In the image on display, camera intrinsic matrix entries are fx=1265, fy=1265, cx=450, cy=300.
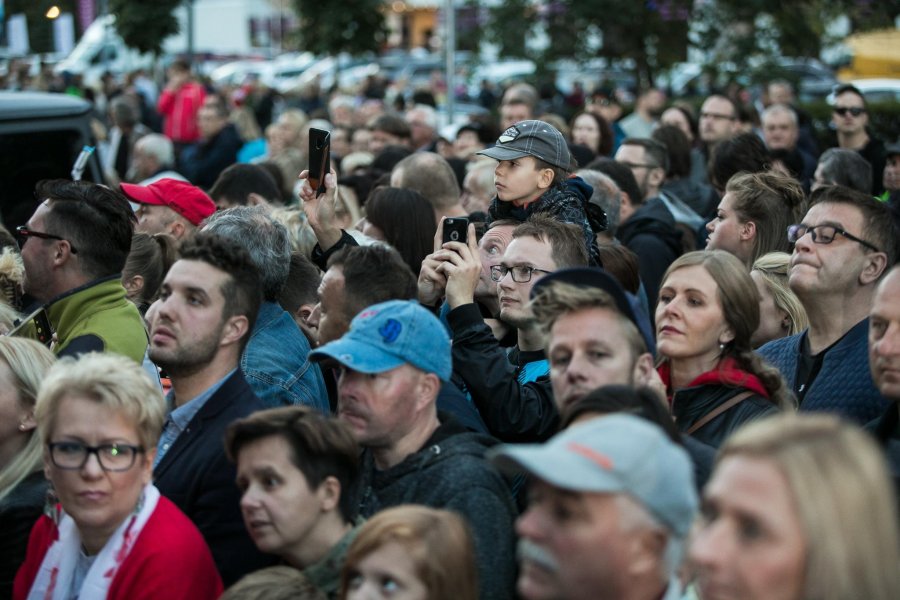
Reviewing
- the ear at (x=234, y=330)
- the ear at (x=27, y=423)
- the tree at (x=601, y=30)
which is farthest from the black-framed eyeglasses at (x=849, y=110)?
the tree at (x=601, y=30)

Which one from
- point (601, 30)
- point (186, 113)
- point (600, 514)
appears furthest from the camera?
point (601, 30)

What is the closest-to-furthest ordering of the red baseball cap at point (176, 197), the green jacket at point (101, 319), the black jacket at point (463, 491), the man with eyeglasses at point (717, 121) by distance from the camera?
the black jacket at point (463, 491) → the green jacket at point (101, 319) → the red baseball cap at point (176, 197) → the man with eyeglasses at point (717, 121)

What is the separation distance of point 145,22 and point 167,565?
21206mm

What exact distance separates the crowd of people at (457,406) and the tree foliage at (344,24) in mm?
15218

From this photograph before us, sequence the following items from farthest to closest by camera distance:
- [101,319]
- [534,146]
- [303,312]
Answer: [534,146]
[303,312]
[101,319]

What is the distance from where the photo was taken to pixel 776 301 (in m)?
5.80

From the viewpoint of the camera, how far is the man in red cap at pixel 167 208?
7008 millimetres

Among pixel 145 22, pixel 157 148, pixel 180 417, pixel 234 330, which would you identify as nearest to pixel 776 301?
pixel 234 330

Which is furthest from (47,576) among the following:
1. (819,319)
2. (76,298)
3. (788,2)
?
(788,2)

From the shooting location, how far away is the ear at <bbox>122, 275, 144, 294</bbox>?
6.15 meters

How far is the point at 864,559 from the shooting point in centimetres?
222

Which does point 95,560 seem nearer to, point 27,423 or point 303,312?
point 27,423

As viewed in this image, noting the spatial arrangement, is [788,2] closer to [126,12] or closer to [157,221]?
[126,12]

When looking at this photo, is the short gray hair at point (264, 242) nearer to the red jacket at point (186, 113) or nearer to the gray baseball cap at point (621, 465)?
the gray baseball cap at point (621, 465)
